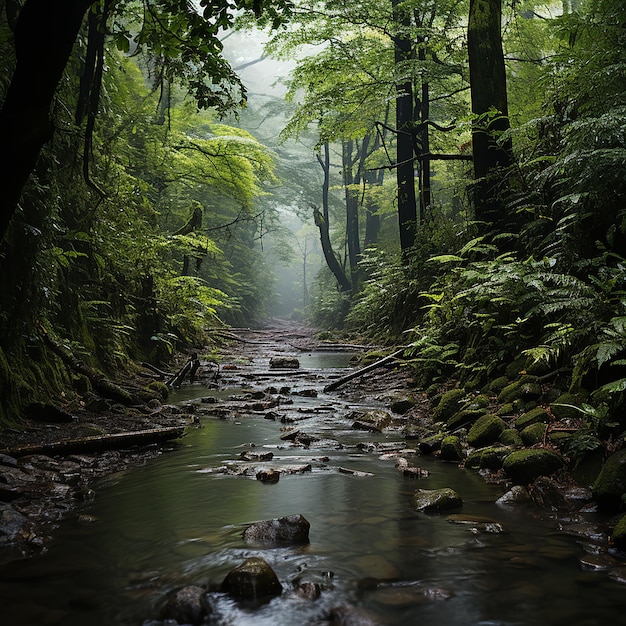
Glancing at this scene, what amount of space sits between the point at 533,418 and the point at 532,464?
727mm

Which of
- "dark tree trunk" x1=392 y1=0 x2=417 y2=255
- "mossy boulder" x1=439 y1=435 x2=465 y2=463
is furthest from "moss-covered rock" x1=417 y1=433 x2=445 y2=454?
"dark tree trunk" x1=392 y1=0 x2=417 y2=255

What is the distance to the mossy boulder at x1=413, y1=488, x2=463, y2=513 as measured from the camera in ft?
11.0

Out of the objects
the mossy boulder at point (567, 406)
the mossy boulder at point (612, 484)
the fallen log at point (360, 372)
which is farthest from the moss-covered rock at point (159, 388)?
the mossy boulder at point (612, 484)

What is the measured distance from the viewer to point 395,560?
2.68 meters

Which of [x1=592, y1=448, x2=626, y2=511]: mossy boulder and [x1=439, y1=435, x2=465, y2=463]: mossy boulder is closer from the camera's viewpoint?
[x1=592, y1=448, x2=626, y2=511]: mossy boulder

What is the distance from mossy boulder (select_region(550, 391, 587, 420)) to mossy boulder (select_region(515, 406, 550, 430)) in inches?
3.1

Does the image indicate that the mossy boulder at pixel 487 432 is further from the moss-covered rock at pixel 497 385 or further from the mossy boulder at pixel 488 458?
the moss-covered rock at pixel 497 385

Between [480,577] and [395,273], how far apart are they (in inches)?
438

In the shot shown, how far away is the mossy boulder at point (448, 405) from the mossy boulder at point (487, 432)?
984 millimetres

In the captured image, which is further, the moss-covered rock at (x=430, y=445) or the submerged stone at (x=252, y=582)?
the moss-covered rock at (x=430, y=445)

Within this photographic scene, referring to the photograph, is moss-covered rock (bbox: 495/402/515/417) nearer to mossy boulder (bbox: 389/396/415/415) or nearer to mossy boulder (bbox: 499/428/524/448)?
mossy boulder (bbox: 499/428/524/448)

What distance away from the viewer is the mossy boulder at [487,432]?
4520 millimetres

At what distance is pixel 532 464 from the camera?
3.68 meters

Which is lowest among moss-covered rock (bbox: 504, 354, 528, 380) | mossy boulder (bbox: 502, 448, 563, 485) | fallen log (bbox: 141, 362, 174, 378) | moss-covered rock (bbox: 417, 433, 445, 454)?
moss-covered rock (bbox: 417, 433, 445, 454)
